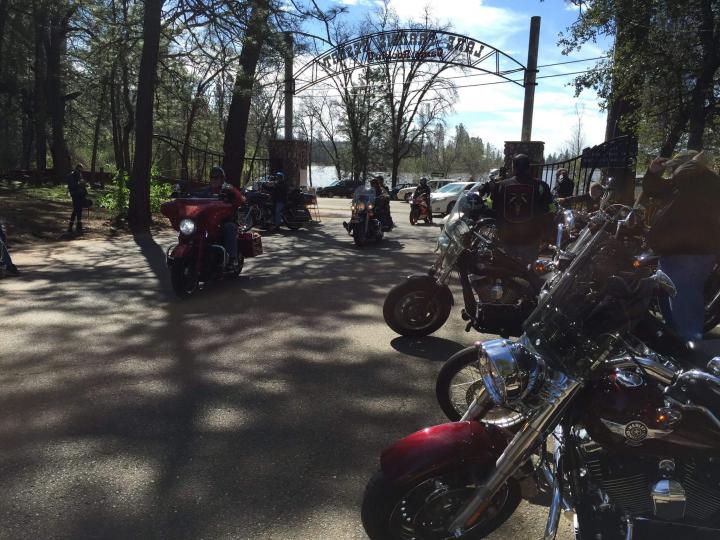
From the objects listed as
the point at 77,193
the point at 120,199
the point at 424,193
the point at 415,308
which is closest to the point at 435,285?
the point at 415,308

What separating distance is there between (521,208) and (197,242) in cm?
395

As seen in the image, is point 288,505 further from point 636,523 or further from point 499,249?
point 499,249

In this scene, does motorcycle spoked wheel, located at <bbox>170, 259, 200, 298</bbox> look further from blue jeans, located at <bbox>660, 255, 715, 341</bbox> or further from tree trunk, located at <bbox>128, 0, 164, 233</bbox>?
tree trunk, located at <bbox>128, 0, 164, 233</bbox>

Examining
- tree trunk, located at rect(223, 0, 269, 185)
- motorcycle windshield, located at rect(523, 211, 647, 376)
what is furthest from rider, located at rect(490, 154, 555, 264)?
tree trunk, located at rect(223, 0, 269, 185)

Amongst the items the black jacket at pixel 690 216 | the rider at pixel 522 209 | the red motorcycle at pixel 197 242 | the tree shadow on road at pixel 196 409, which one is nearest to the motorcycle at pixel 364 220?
the red motorcycle at pixel 197 242

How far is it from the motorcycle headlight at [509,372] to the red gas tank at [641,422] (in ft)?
0.89

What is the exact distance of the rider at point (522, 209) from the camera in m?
5.85

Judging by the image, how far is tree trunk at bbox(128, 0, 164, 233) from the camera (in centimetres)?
1298

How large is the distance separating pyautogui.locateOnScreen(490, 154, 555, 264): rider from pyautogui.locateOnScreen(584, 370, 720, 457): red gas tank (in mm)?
3804

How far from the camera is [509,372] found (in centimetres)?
200

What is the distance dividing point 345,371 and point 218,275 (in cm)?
351

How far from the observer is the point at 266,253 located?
10.8m

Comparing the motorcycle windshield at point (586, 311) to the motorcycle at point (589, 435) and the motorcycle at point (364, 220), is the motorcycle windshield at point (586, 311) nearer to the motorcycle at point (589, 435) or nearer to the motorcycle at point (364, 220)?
the motorcycle at point (589, 435)

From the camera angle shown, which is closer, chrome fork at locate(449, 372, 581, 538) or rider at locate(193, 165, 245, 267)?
chrome fork at locate(449, 372, 581, 538)
